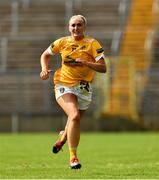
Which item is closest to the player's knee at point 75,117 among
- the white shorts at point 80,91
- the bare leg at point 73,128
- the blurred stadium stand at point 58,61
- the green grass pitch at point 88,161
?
the bare leg at point 73,128

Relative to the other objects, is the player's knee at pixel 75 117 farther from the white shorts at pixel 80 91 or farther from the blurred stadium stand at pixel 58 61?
the blurred stadium stand at pixel 58 61

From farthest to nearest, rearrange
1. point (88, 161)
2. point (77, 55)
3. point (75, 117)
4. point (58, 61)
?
point (58, 61) → point (88, 161) → point (77, 55) → point (75, 117)

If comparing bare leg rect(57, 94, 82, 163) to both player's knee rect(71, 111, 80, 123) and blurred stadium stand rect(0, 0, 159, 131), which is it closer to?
player's knee rect(71, 111, 80, 123)

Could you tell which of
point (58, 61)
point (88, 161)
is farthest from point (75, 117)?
point (58, 61)

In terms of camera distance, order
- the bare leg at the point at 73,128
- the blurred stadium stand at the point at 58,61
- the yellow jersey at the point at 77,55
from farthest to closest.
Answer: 1. the blurred stadium stand at the point at 58,61
2. the yellow jersey at the point at 77,55
3. the bare leg at the point at 73,128

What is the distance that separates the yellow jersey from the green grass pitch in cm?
115

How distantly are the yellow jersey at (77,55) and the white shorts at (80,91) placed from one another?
0.05 meters

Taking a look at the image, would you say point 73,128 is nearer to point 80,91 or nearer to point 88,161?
point 80,91

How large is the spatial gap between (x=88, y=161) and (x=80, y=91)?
2.01 m

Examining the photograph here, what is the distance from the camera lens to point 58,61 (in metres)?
25.3

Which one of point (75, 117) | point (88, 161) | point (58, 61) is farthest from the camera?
point (58, 61)

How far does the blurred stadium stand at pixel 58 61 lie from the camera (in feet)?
81.8

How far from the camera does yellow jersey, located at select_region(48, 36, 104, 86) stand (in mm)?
10219

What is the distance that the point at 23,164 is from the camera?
1108 centimetres
